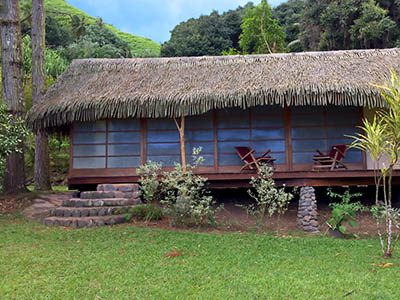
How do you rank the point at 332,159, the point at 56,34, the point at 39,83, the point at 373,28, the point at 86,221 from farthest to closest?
the point at 56,34 → the point at 373,28 → the point at 39,83 → the point at 332,159 → the point at 86,221

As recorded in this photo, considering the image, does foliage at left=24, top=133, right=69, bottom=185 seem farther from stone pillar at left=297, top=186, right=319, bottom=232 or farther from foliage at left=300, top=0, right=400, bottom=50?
foliage at left=300, top=0, right=400, bottom=50

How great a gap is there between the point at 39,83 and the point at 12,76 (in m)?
2.00

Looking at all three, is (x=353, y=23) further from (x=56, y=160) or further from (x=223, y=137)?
(x=56, y=160)

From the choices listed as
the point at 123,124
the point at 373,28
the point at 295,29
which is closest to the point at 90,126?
the point at 123,124

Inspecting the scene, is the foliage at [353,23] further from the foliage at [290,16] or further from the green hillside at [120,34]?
the green hillside at [120,34]

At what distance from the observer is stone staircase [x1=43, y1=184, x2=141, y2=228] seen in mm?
6840

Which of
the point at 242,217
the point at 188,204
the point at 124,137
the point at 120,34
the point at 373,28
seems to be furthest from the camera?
the point at 120,34

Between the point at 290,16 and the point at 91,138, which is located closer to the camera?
the point at 91,138

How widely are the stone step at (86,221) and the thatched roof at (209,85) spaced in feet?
7.29

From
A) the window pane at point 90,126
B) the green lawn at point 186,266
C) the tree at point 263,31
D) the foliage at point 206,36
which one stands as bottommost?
the green lawn at point 186,266

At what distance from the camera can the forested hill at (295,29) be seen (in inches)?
702

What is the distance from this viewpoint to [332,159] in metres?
7.69

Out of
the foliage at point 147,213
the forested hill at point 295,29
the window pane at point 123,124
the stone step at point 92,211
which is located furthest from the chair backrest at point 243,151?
the forested hill at point 295,29

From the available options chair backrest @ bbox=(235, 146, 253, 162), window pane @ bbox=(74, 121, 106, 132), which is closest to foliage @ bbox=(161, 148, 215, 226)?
chair backrest @ bbox=(235, 146, 253, 162)
